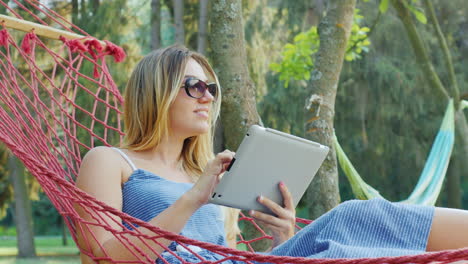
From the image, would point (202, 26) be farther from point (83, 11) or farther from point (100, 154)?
point (100, 154)

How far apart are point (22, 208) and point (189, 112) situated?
894cm

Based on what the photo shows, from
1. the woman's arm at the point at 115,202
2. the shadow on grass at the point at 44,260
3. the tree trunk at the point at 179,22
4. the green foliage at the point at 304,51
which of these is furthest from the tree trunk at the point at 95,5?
the woman's arm at the point at 115,202

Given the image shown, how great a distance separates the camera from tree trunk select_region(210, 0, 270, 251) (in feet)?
8.39

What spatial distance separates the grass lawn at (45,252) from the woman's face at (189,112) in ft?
28.1

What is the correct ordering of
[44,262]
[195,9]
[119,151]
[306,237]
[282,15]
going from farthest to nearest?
1. [44,262]
2. [282,15]
3. [195,9]
4. [119,151]
5. [306,237]

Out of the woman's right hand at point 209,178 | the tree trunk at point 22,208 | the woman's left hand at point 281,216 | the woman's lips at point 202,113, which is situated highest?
the woman's lips at point 202,113

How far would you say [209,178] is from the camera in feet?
5.01

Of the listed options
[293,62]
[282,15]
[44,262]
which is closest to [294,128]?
[282,15]

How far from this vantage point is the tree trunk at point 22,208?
32.8 ft

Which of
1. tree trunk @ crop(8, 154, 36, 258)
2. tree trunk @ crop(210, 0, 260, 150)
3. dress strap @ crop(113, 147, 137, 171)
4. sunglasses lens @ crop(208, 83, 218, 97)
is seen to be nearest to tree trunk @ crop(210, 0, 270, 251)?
tree trunk @ crop(210, 0, 260, 150)

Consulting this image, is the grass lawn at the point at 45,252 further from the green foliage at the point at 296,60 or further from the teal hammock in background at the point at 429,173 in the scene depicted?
the teal hammock in background at the point at 429,173

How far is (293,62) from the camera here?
462 cm

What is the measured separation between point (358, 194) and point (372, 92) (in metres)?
6.85

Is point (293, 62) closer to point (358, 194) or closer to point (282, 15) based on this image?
point (358, 194)
